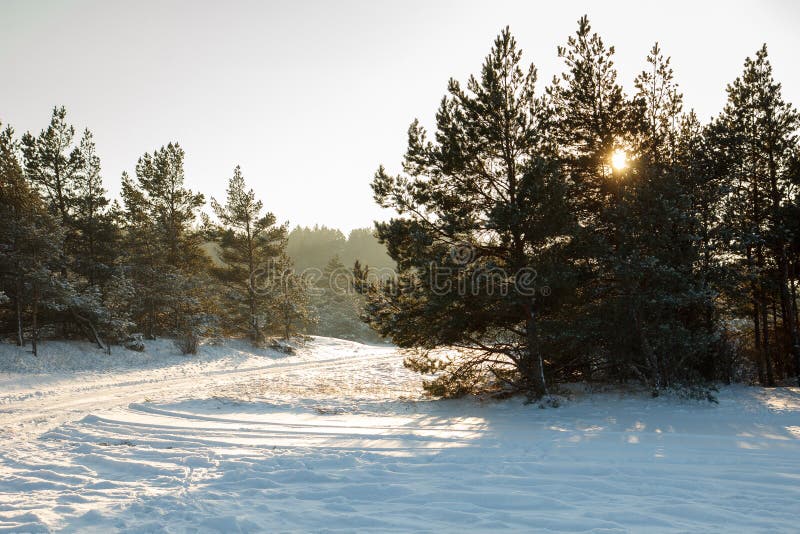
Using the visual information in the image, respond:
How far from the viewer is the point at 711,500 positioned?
18.2ft

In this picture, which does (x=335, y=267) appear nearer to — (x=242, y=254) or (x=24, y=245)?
(x=242, y=254)

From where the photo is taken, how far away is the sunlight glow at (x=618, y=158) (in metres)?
13.7

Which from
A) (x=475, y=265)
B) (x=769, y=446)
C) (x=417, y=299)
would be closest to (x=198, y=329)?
(x=417, y=299)

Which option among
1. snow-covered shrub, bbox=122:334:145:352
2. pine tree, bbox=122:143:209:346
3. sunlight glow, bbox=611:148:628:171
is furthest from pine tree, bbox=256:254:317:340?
sunlight glow, bbox=611:148:628:171

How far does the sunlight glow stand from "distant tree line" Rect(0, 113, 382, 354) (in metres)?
23.9

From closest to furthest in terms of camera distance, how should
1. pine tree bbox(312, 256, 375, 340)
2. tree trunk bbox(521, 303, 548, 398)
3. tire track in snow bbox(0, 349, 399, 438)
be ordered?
tire track in snow bbox(0, 349, 399, 438), tree trunk bbox(521, 303, 548, 398), pine tree bbox(312, 256, 375, 340)

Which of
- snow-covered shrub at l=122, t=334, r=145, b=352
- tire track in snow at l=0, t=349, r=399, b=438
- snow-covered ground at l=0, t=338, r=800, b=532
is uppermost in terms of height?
snow-covered shrub at l=122, t=334, r=145, b=352

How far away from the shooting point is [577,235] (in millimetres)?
12273

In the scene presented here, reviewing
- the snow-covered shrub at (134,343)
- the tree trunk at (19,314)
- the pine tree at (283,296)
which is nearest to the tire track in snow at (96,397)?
the snow-covered shrub at (134,343)

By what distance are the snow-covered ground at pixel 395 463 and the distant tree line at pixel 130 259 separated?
9396 millimetres

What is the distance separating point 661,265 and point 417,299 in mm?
6763

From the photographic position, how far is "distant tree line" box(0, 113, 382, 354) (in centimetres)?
2145

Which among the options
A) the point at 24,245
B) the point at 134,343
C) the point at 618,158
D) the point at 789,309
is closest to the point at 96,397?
the point at 24,245

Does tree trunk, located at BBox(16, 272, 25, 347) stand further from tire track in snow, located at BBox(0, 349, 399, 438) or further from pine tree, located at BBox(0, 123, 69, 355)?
tire track in snow, located at BBox(0, 349, 399, 438)
